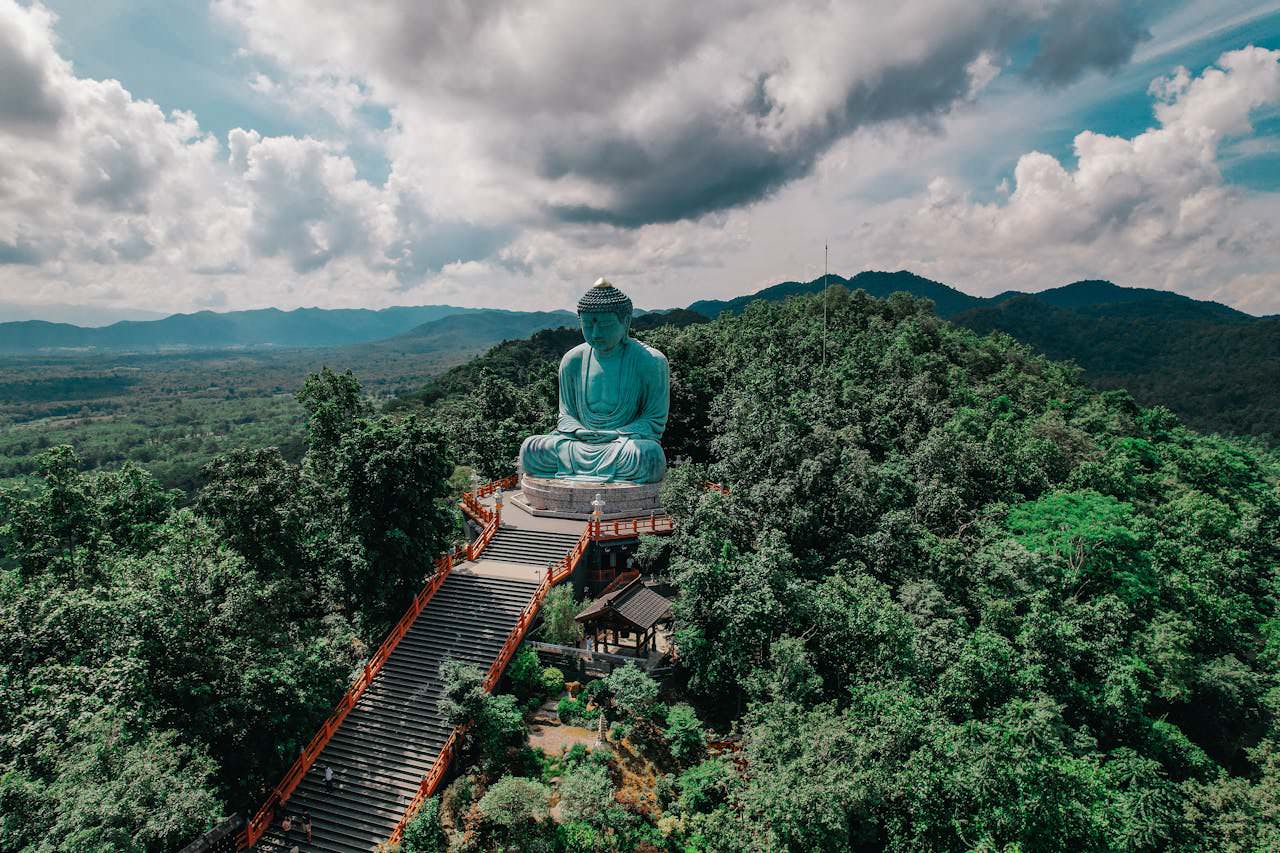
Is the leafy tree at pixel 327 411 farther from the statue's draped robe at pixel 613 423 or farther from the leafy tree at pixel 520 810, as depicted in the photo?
the leafy tree at pixel 520 810

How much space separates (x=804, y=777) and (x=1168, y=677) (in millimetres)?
12138

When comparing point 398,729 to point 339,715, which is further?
point 339,715

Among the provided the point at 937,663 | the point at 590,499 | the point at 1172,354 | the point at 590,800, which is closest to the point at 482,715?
the point at 590,800

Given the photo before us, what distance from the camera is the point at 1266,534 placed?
88.5 feet

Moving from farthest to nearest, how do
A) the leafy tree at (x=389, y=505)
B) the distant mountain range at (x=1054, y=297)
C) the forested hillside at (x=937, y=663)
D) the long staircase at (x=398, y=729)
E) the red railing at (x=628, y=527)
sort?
the distant mountain range at (x=1054, y=297) → the red railing at (x=628, y=527) → the leafy tree at (x=389, y=505) → the long staircase at (x=398, y=729) → the forested hillside at (x=937, y=663)

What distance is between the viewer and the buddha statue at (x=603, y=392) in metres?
24.8

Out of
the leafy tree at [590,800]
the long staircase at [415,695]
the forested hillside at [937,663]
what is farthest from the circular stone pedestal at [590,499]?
the leafy tree at [590,800]

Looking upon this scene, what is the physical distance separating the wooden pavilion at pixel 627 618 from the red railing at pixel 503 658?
130 centimetres

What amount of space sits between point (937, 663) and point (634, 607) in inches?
277

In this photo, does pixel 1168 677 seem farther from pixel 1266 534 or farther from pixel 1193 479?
pixel 1193 479

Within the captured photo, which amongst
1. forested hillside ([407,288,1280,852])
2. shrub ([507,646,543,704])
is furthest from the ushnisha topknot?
shrub ([507,646,543,704])

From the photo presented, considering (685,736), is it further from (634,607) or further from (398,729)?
(398,729)

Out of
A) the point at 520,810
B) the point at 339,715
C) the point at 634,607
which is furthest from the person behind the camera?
the point at 634,607

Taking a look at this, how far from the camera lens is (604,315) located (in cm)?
2531
